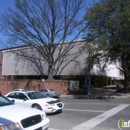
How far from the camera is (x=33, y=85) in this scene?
39.0 metres

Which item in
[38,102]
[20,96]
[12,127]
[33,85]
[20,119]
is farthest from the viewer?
[33,85]

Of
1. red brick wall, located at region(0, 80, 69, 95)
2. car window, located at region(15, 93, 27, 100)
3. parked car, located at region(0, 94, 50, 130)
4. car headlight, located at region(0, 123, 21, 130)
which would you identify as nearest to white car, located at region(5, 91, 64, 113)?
car window, located at region(15, 93, 27, 100)

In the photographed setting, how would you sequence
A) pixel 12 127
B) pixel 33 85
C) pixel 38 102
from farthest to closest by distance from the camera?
1. pixel 33 85
2. pixel 38 102
3. pixel 12 127

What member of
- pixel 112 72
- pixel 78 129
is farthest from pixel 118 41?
pixel 112 72

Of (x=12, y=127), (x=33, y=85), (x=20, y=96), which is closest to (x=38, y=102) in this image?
(x=20, y=96)

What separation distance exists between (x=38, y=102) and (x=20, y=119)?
22.1 ft

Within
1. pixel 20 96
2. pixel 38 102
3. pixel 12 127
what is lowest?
pixel 12 127

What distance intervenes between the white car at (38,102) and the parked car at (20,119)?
17.2 ft

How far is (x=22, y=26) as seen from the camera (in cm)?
3731

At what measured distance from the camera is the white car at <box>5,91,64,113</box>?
Answer: 12.8m

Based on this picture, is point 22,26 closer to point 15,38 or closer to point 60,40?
point 15,38

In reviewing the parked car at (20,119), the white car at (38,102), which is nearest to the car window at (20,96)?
the white car at (38,102)

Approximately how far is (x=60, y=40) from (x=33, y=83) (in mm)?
8525

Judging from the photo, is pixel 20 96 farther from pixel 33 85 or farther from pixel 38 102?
pixel 33 85
